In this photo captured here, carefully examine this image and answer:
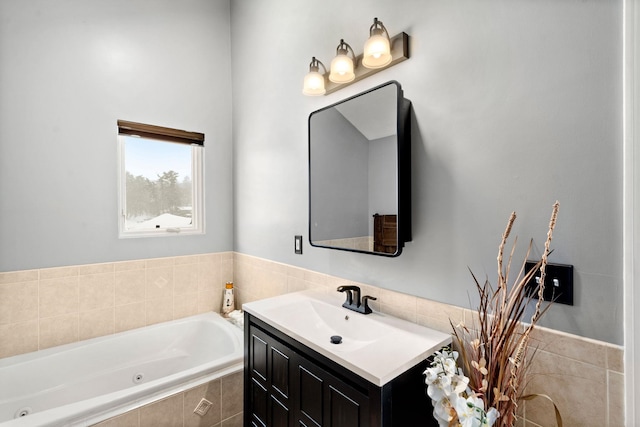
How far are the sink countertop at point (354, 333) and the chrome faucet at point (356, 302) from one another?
0.02 metres

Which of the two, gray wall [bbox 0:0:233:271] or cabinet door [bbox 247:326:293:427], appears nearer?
cabinet door [bbox 247:326:293:427]

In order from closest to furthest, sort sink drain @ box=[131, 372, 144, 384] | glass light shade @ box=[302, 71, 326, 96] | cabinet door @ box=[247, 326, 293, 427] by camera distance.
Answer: cabinet door @ box=[247, 326, 293, 427] < glass light shade @ box=[302, 71, 326, 96] < sink drain @ box=[131, 372, 144, 384]

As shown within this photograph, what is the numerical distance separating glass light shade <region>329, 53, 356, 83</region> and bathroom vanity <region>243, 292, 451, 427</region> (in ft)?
3.74

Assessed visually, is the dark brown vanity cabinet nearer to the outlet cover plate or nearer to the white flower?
the white flower

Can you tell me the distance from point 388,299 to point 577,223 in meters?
0.77

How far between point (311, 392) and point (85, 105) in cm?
232

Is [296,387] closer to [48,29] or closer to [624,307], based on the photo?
[624,307]

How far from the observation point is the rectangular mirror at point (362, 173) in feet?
4.18

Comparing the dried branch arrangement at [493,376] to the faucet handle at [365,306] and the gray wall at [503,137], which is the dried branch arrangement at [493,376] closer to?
the gray wall at [503,137]

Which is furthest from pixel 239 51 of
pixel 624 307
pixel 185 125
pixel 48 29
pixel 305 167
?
pixel 624 307

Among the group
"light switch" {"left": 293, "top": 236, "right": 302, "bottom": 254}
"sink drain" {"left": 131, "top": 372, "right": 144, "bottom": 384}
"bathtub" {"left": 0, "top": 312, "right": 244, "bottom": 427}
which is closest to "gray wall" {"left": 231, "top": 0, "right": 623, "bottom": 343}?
"light switch" {"left": 293, "top": 236, "right": 302, "bottom": 254}

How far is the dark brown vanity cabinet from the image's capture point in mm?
928

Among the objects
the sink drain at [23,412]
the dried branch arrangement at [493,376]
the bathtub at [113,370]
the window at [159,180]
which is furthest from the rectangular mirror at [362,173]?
the sink drain at [23,412]

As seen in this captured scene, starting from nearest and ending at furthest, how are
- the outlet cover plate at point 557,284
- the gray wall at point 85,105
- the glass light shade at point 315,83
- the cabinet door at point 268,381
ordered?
Result: 1. the outlet cover plate at point 557,284
2. the cabinet door at point 268,381
3. the glass light shade at point 315,83
4. the gray wall at point 85,105
